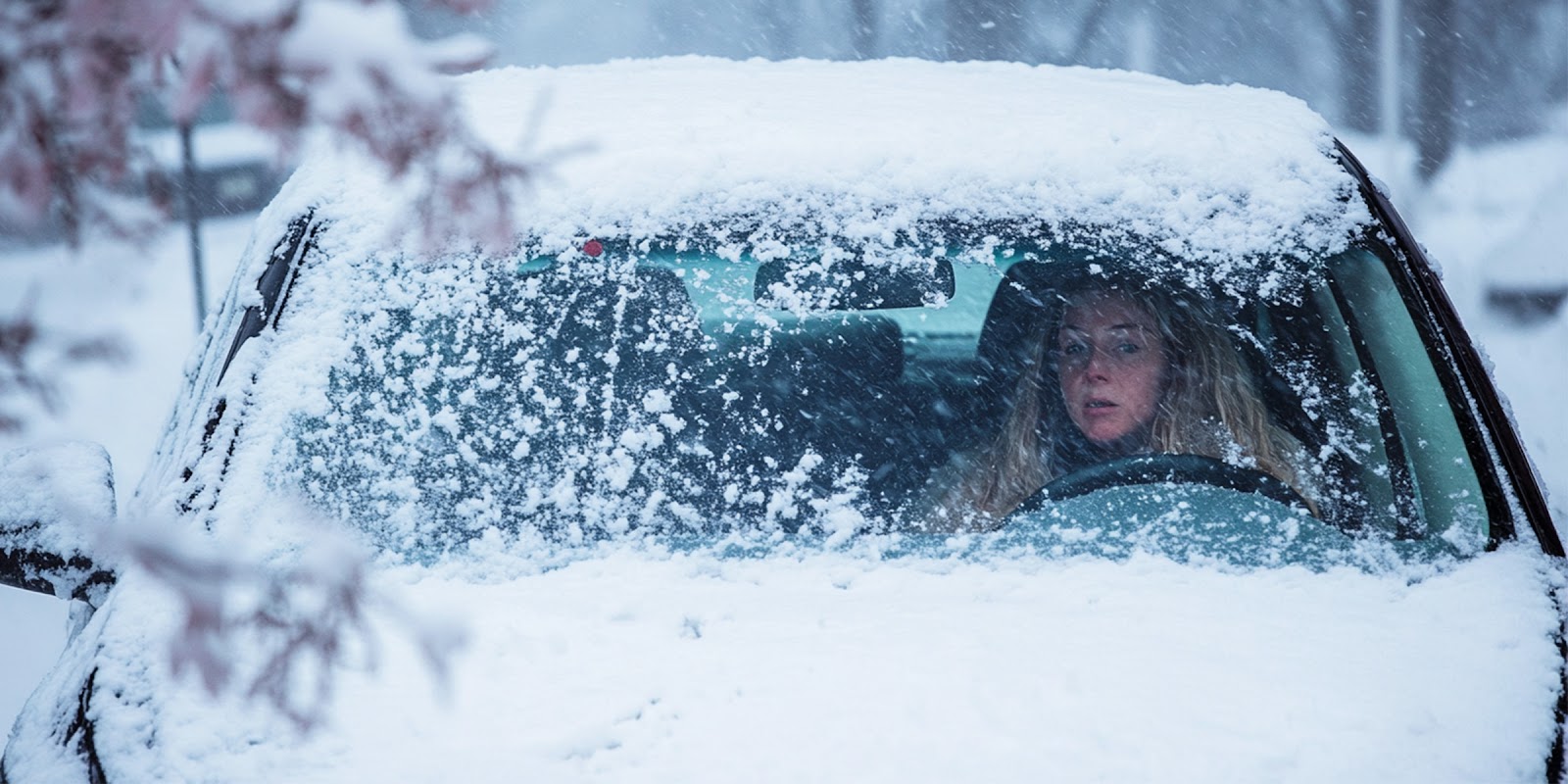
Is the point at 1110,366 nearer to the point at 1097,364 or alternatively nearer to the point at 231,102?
the point at 1097,364

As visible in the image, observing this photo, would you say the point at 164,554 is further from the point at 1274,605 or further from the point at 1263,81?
the point at 1263,81

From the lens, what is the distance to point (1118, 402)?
94.4 inches

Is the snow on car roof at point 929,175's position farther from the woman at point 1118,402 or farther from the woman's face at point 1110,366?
the woman's face at point 1110,366

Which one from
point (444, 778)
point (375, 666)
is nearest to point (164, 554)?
point (375, 666)

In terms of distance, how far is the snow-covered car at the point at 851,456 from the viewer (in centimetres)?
154

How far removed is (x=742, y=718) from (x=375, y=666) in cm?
53

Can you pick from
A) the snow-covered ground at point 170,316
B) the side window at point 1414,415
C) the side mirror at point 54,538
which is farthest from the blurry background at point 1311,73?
the side window at point 1414,415

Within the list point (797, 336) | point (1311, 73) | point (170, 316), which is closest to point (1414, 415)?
point (797, 336)

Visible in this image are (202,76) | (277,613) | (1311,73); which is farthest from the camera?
(1311,73)

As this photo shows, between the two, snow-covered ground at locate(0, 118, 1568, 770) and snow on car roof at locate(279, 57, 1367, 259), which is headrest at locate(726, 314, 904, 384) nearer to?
snow on car roof at locate(279, 57, 1367, 259)

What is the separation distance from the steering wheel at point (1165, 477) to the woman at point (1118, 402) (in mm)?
24

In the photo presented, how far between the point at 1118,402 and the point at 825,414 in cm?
72

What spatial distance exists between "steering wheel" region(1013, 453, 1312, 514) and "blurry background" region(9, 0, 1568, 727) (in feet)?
20.9

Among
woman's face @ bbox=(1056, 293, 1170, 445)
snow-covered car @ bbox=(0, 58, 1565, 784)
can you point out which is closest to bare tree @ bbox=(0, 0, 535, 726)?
snow-covered car @ bbox=(0, 58, 1565, 784)
